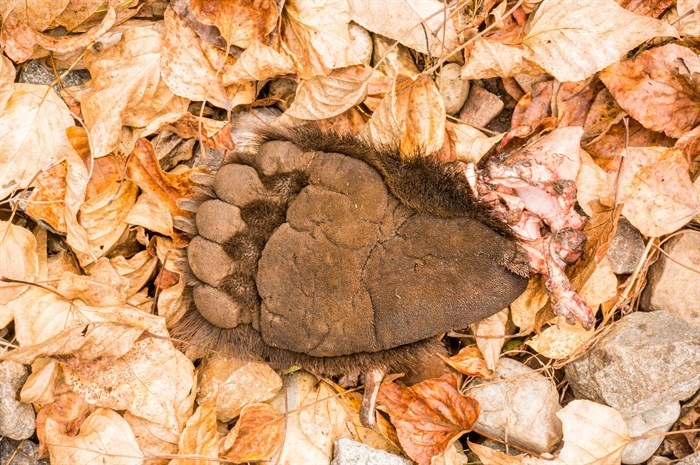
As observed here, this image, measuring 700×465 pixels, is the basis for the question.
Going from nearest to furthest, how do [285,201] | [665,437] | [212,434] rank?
[285,201], [212,434], [665,437]

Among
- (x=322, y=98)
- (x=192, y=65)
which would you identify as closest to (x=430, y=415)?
(x=322, y=98)

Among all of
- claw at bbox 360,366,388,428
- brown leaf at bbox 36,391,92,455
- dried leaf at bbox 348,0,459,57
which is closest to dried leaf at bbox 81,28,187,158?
dried leaf at bbox 348,0,459,57

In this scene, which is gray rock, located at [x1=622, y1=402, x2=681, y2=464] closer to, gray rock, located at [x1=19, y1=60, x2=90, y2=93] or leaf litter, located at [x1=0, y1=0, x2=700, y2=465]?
leaf litter, located at [x1=0, y1=0, x2=700, y2=465]

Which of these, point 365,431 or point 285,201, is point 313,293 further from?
point 365,431

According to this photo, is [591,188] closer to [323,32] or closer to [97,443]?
[323,32]

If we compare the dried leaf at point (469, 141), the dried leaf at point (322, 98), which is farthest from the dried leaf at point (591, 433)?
the dried leaf at point (322, 98)

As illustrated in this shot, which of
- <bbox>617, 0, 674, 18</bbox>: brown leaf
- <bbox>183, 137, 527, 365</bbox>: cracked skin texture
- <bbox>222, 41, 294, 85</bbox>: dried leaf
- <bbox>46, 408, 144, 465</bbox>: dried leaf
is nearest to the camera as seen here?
<bbox>183, 137, 527, 365</bbox>: cracked skin texture

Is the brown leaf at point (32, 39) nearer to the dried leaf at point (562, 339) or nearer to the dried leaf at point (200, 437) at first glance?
the dried leaf at point (200, 437)

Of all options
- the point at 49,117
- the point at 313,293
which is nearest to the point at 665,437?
the point at 313,293
